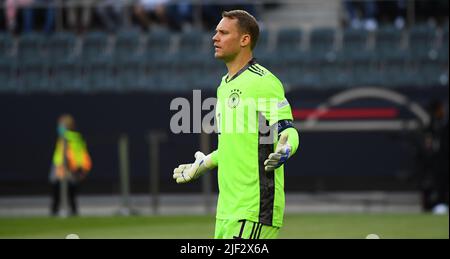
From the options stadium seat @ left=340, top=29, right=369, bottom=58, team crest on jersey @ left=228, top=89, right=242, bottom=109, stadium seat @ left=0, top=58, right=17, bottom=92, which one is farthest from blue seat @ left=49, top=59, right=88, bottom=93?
team crest on jersey @ left=228, top=89, right=242, bottom=109

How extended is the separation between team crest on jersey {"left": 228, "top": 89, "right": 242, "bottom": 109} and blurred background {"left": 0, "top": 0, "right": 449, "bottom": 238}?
14.1m

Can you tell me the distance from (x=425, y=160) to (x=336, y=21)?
236 inches

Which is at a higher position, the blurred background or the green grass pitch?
the blurred background

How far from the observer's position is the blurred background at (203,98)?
22219mm

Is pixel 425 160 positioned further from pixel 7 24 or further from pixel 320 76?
pixel 7 24

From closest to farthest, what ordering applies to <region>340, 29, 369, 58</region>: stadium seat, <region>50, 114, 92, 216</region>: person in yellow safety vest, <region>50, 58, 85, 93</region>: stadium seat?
<region>50, 114, 92, 216</region>: person in yellow safety vest
<region>340, 29, 369, 58</region>: stadium seat
<region>50, 58, 85, 93</region>: stadium seat

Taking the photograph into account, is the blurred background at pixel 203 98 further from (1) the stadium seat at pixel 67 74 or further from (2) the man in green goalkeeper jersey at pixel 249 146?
(2) the man in green goalkeeper jersey at pixel 249 146

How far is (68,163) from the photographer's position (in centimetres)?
2133

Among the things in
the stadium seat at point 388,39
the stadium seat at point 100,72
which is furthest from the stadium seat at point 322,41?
the stadium seat at point 100,72

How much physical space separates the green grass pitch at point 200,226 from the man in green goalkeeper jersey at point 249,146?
291 inches

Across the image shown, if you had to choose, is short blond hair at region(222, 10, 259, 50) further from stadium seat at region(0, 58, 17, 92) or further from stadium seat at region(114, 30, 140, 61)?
stadium seat at region(0, 58, 17, 92)

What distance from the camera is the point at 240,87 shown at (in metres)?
6.98

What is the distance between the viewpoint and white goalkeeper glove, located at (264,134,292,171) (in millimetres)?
6559

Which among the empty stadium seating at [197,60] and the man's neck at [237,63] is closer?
the man's neck at [237,63]
